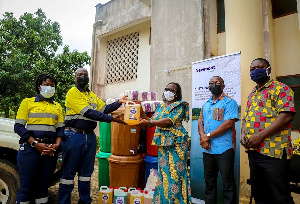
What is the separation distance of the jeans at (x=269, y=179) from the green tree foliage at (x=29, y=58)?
370 inches

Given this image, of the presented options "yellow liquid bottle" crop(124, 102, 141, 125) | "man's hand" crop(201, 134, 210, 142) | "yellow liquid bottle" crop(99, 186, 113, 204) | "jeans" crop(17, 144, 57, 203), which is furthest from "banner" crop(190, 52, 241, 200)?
"jeans" crop(17, 144, 57, 203)

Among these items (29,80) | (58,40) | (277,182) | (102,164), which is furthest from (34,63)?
(277,182)

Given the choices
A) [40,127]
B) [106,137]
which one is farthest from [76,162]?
[106,137]

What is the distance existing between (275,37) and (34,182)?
682 cm

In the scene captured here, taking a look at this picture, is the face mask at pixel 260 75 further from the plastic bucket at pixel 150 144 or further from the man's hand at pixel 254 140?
the plastic bucket at pixel 150 144

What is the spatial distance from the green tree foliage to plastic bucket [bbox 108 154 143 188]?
7309mm

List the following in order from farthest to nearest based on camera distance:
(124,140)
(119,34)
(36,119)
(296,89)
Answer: (119,34) → (296,89) → (124,140) → (36,119)

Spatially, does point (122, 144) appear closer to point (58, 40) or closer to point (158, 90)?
point (158, 90)

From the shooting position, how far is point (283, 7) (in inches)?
253

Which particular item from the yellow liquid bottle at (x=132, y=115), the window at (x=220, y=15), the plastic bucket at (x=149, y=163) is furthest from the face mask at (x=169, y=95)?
the window at (x=220, y=15)

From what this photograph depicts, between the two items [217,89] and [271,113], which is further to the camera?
[217,89]

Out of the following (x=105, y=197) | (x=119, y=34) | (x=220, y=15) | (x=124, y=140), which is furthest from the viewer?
(x=119, y=34)

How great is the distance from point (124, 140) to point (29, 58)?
29.0 ft

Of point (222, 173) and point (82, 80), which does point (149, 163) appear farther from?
point (82, 80)
